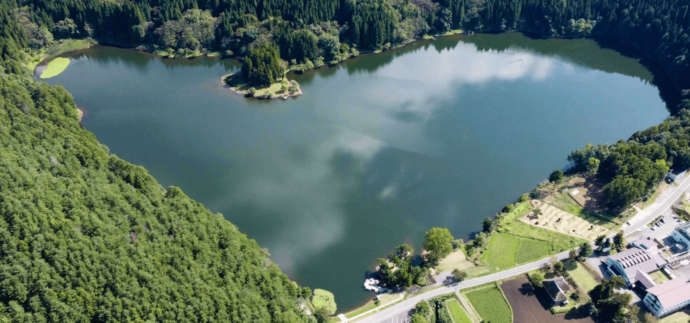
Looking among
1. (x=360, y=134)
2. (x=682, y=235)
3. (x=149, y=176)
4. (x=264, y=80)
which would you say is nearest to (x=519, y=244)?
(x=682, y=235)

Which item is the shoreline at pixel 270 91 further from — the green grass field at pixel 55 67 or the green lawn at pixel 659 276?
the green lawn at pixel 659 276

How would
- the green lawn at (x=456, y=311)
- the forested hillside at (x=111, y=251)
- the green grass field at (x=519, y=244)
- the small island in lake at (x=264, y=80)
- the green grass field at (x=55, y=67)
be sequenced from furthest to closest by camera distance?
1. the green grass field at (x=55, y=67)
2. the small island in lake at (x=264, y=80)
3. the green grass field at (x=519, y=244)
4. the green lawn at (x=456, y=311)
5. the forested hillside at (x=111, y=251)

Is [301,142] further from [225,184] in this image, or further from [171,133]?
[171,133]

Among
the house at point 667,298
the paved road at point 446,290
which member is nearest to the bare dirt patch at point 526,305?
the paved road at point 446,290

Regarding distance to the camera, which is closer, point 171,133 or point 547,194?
point 547,194

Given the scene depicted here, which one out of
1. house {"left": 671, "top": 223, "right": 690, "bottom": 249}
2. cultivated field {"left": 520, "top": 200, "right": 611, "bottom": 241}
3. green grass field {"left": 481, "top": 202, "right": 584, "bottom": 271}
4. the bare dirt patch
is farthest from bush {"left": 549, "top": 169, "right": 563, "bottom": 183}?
the bare dirt patch

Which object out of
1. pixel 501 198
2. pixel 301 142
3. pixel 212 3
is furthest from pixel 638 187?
pixel 212 3
